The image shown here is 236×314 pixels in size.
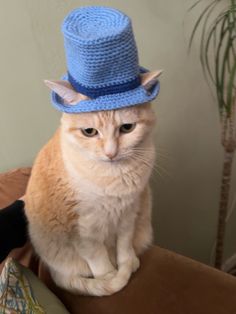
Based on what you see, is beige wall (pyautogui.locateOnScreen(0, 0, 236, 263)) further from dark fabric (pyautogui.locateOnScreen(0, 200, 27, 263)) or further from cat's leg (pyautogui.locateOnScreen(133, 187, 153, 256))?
cat's leg (pyautogui.locateOnScreen(133, 187, 153, 256))

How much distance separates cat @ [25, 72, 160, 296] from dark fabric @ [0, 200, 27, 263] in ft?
0.09

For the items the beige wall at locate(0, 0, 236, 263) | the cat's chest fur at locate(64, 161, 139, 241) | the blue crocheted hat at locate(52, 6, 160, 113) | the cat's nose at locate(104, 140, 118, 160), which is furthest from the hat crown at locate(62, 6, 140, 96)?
the beige wall at locate(0, 0, 236, 263)

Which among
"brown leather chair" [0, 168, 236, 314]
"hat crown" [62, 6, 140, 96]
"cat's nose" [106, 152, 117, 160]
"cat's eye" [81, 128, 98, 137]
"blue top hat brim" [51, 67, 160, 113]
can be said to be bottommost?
"brown leather chair" [0, 168, 236, 314]

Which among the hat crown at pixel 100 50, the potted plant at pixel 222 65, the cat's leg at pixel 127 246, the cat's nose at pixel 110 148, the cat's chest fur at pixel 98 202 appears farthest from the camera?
the potted plant at pixel 222 65

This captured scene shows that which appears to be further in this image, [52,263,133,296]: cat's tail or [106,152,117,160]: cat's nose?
[52,263,133,296]: cat's tail

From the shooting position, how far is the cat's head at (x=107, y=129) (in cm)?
81

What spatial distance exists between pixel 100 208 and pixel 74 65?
0.35 meters

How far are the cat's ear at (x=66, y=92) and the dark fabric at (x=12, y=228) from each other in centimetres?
37

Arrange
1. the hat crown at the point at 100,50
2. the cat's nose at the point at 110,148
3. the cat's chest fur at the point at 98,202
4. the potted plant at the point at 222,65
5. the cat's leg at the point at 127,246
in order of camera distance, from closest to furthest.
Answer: the hat crown at the point at 100,50
the cat's nose at the point at 110,148
the cat's chest fur at the point at 98,202
the cat's leg at the point at 127,246
the potted plant at the point at 222,65

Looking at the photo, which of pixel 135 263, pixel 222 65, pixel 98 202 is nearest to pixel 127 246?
pixel 135 263

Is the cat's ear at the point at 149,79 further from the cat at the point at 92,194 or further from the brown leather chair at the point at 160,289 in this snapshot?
the brown leather chair at the point at 160,289

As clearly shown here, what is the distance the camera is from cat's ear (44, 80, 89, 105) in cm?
79

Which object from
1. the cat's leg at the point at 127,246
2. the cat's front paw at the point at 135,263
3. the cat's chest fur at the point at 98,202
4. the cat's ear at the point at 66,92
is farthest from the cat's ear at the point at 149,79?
the cat's front paw at the point at 135,263

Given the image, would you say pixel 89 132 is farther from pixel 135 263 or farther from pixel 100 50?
pixel 135 263
